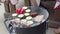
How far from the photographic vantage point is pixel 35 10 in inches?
76.8

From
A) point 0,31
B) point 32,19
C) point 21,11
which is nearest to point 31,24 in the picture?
point 32,19

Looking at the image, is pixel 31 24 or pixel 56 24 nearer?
pixel 31 24

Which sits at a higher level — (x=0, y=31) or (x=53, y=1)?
(x=53, y=1)

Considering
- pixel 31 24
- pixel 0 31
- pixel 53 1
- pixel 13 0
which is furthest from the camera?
pixel 0 31

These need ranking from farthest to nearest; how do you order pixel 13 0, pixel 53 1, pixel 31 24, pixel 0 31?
pixel 0 31
pixel 53 1
pixel 13 0
pixel 31 24

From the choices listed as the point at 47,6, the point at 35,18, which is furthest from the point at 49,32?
the point at 35,18

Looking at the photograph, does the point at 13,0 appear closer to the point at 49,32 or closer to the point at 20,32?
the point at 20,32

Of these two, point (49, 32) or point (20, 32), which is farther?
point (49, 32)

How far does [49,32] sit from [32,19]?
18.3 inches

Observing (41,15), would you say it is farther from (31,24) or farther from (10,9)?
(10,9)

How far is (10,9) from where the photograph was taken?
90.7 inches

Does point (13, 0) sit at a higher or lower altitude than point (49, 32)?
higher

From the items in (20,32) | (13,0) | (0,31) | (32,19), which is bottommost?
(0,31)

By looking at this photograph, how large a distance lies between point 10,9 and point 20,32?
1.90 ft
